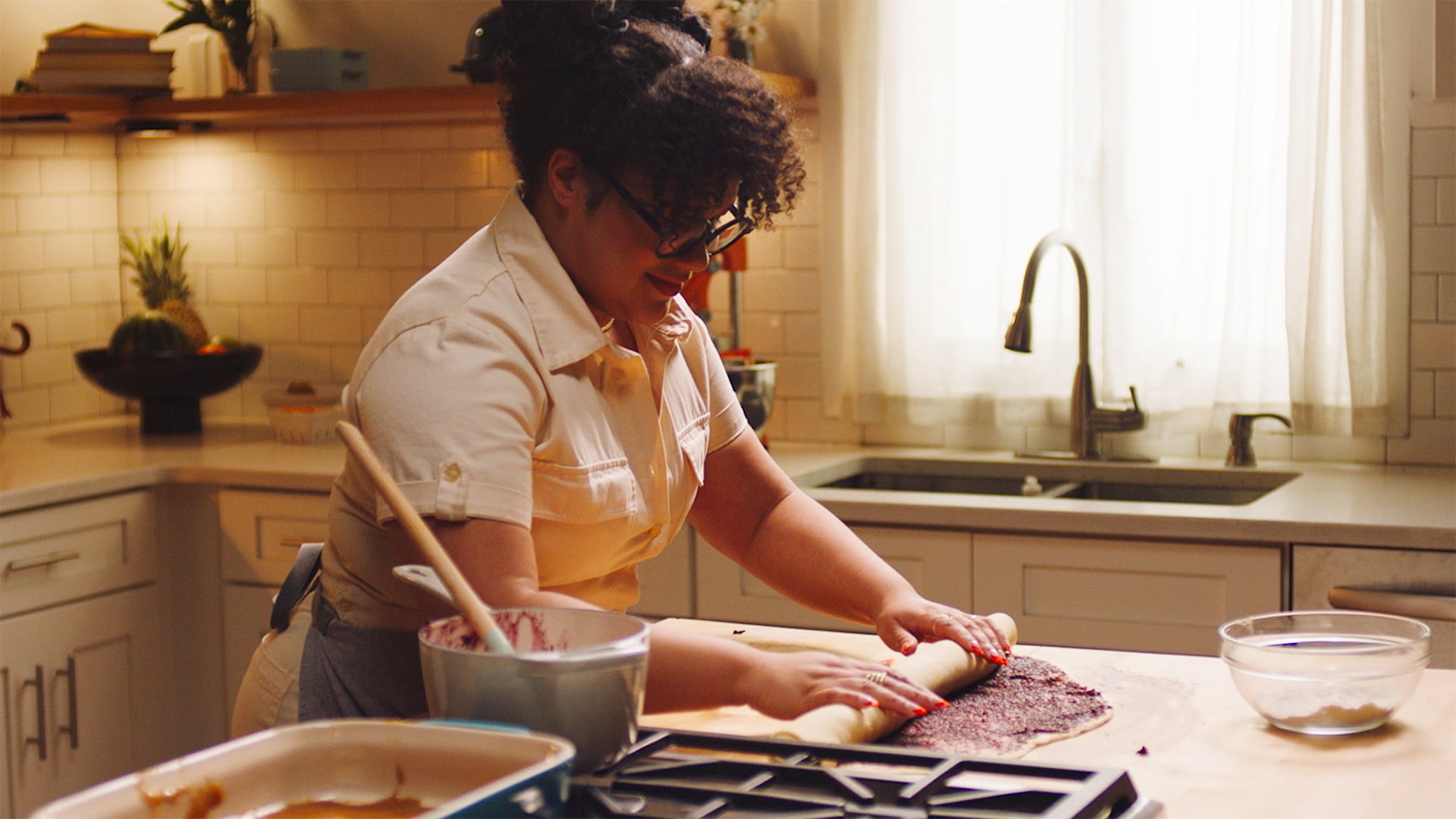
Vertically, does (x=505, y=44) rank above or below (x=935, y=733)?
above

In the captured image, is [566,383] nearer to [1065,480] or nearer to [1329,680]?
[1329,680]

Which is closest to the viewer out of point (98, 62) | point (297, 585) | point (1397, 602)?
point (297, 585)

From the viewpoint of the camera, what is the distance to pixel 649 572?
2.82 meters

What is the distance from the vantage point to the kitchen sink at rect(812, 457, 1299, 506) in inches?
116

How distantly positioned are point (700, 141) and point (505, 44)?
231mm

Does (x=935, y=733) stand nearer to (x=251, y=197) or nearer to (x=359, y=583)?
(x=359, y=583)

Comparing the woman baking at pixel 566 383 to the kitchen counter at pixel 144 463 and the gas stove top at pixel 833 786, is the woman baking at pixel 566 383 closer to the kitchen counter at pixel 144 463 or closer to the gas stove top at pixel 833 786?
the gas stove top at pixel 833 786

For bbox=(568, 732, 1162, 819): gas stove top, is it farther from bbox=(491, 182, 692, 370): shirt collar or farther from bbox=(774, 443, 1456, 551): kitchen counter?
bbox=(774, 443, 1456, 551): kitchen counter

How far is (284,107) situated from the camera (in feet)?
11.3

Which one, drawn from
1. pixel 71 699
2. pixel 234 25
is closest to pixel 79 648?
pixel 71 699

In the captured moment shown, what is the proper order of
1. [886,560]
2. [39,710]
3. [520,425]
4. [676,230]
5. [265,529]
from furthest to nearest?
[265,529], [39,710], [886,560], [676,230], [520,425]

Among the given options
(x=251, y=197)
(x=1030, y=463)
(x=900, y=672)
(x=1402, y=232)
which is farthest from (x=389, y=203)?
(x=900, y=672)

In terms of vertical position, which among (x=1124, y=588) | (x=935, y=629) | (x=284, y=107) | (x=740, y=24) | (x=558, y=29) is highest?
(x=740, y=24)

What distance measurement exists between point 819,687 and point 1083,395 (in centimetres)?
185
